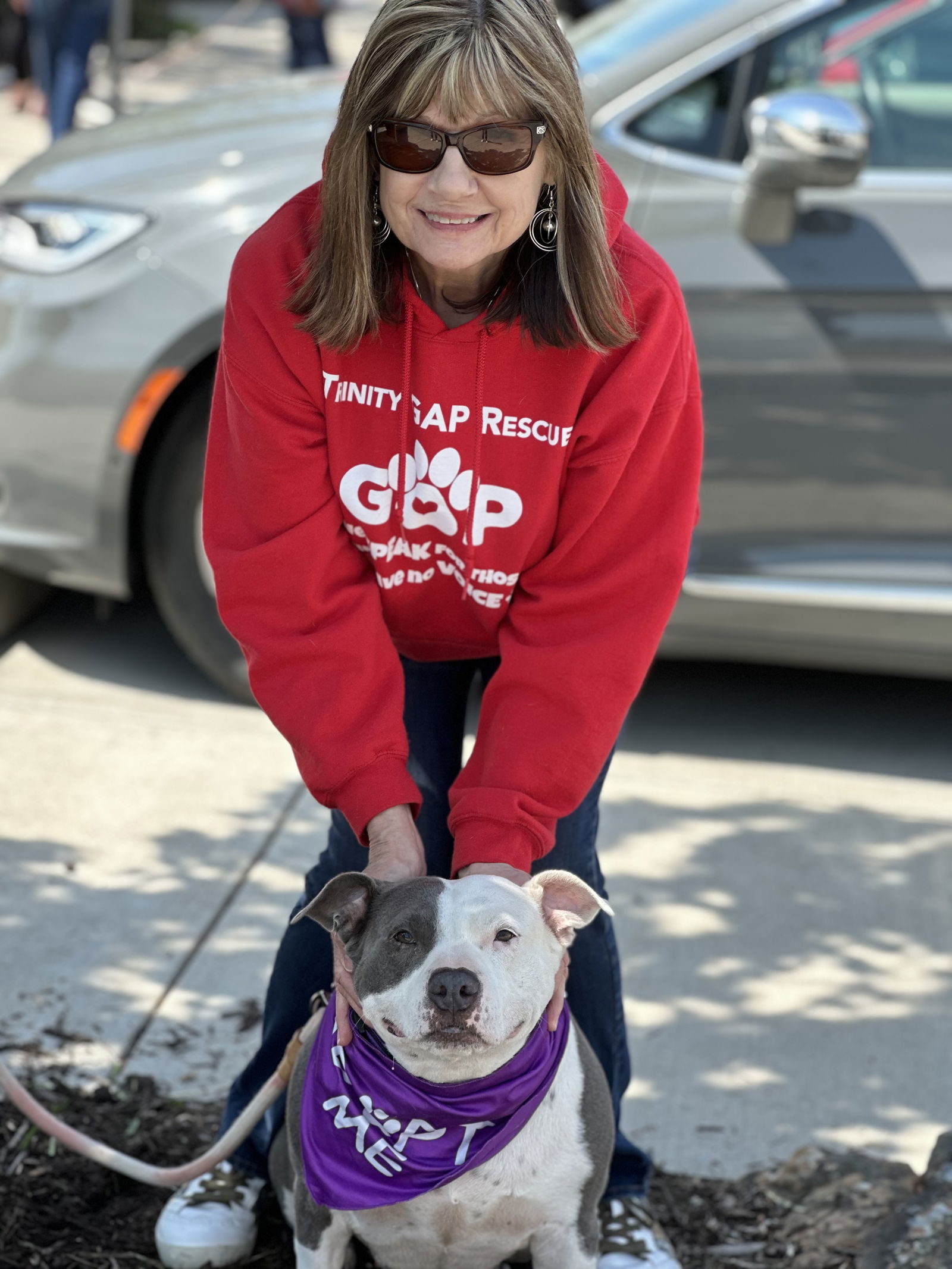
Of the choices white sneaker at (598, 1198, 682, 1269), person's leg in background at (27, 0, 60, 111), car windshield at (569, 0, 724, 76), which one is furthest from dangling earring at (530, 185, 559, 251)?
person's leg in background at (27, 0, 60, 111)

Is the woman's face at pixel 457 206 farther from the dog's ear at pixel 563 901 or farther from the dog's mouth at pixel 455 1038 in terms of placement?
the dog's mouth at pixel 455 1038

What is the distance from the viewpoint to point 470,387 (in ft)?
8.05

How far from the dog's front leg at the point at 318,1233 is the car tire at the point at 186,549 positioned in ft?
7.35

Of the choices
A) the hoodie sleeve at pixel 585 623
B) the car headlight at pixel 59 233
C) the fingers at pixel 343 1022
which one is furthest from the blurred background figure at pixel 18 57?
the fingers at pixel 343 1022

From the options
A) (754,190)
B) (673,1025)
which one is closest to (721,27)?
(754,190)

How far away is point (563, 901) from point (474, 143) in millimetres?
1148

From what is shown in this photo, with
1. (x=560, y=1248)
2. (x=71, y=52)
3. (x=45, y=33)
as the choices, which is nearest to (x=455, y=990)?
(x=560, y=1248)

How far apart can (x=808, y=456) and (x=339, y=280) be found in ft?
7.63

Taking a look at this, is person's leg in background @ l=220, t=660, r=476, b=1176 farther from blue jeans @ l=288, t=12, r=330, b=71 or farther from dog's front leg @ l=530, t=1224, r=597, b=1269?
blue jeans @ l=288, t=12, r=330, b=71

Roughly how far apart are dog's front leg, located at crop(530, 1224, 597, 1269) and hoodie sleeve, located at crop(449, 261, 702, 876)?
574 mm

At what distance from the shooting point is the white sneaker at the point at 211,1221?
273cm

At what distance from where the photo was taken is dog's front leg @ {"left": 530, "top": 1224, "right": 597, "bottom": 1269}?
2445 millimetres

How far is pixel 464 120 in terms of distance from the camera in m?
2.21

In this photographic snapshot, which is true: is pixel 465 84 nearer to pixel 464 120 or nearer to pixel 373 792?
pixel 464 120
